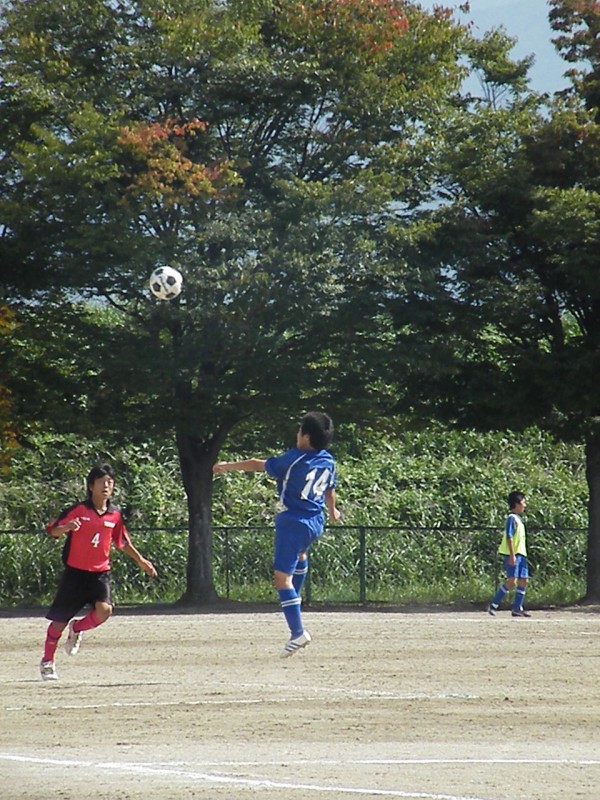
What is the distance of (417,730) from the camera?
10891 mm

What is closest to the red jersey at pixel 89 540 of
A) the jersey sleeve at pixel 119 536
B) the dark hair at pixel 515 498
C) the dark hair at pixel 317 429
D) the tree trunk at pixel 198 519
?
the jersey sleeve at pixel 119 536

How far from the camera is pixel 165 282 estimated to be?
2417 centimetres

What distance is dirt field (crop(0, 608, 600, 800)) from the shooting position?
860cm

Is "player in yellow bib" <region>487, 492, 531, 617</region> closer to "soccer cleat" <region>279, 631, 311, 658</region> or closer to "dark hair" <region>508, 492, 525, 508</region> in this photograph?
"dark hair" <region>508, 492, 525, 508</region>

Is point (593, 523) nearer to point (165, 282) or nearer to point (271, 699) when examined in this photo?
point (165, 282)

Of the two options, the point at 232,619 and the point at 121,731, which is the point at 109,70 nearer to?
the point at 232,619

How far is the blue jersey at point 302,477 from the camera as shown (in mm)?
13938

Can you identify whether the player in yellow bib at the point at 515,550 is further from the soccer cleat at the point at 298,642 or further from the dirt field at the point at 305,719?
the soccer cleat at the point at 298,642

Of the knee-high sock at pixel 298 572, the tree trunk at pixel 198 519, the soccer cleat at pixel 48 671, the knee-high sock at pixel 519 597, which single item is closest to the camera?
the soccer cleat at pixel 48 671

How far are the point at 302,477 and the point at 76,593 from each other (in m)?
2.42

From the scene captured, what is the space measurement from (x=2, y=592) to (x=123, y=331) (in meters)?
7.67

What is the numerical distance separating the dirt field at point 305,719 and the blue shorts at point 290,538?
1060 millimetres

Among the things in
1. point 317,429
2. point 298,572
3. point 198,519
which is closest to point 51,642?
point 298,572

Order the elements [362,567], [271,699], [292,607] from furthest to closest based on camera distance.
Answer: [362,567]
[292,607]
[271,699]
